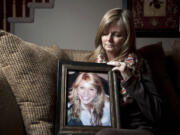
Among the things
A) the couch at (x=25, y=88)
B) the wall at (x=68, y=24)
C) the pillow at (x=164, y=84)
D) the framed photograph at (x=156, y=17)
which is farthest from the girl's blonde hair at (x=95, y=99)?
the framed photograph at (x=156, y=17)

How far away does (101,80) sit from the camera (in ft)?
3.79

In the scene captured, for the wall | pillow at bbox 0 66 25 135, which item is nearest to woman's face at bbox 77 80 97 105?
pillow at bbox 0 66 25 135

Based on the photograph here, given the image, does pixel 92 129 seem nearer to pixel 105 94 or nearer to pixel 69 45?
pixel 105 94

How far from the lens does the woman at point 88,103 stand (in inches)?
41.6

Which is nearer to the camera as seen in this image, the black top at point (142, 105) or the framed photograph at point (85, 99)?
the framed photograph at point (85, 99)

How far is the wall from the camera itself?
1880 millimetres

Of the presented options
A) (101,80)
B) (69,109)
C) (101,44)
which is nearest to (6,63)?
(69,109)

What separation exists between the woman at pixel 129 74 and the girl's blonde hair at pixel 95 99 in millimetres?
132

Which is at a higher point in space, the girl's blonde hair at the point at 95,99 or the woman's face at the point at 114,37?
the woman's face at the point at 114,37

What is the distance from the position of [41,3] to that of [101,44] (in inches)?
29.1

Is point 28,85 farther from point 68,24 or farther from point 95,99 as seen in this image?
point 68,24

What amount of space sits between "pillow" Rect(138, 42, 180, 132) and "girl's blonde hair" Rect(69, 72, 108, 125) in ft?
1.75

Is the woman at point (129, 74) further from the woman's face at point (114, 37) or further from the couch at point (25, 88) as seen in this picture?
the couch at point (25, 88)

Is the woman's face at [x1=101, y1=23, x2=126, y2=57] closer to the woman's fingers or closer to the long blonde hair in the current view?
the long blonde hair
